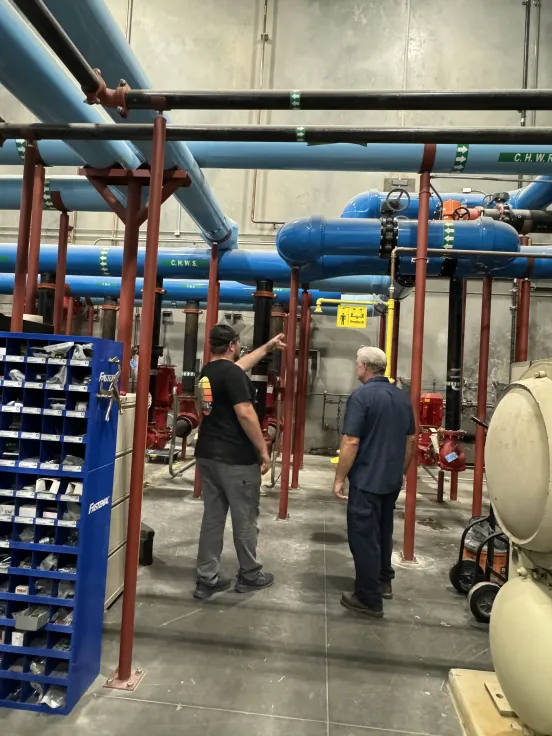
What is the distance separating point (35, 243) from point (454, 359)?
3416 millimetres

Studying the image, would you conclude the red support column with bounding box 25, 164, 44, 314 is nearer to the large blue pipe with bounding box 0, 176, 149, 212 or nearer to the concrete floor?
the large blue pipe with bounding box 0, 176, 149, 212

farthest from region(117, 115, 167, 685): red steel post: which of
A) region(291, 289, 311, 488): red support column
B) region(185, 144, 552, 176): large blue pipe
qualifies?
region(291, 289, 311, 488): red support column

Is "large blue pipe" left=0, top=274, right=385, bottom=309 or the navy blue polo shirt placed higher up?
"large blue pipe" left=0, top=274, right=385, bottom=309

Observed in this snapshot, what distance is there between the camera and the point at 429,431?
14.6ft

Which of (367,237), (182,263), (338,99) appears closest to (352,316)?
(367,237)

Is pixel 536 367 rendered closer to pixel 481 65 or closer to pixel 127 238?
pixel 127 238

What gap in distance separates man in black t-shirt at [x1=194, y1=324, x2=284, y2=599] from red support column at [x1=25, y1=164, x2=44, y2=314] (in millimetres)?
1056

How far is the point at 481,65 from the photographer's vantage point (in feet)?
24.2

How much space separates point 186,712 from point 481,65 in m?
8.95

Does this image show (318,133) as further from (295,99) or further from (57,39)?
(57,39)

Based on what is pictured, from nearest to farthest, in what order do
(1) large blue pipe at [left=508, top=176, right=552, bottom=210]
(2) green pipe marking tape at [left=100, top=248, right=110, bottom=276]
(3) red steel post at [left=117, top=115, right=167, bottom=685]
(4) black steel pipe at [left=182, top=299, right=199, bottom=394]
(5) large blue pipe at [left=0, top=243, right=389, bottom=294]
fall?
(3) red steel post at [left=117, top=115, right=167, bottom=685] < (1) large blue pipe at [left=508, top=176, right=552, bottom=210] < (5) large blue pipe at [left=0, top=243, right=389, bottom=294] < (2) green pipe marking tape at [left=100, top=248, right=110, bottom=276] < (4) black steel pipe at [left=182, top=299, right=199, bottom=394]

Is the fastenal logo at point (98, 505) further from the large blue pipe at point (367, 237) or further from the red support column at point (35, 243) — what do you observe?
the large blue pipe at point (367, 237)

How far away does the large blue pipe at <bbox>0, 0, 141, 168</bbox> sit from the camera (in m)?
1.83

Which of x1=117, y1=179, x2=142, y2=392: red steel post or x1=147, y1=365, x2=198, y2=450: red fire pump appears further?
x1=147, y1=365, x2=198, y2=450: red fire pump
